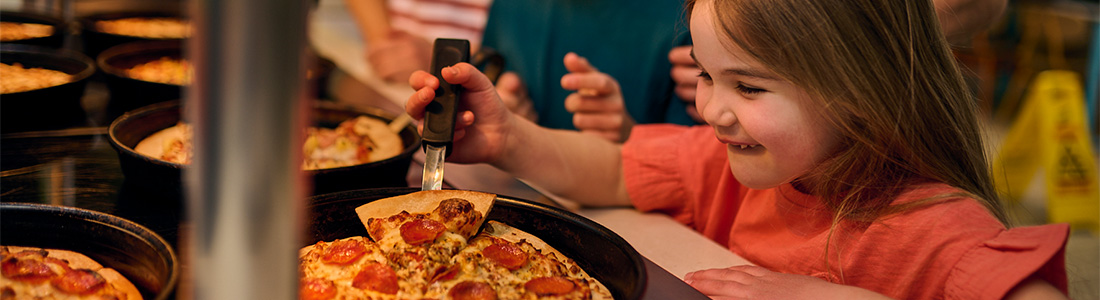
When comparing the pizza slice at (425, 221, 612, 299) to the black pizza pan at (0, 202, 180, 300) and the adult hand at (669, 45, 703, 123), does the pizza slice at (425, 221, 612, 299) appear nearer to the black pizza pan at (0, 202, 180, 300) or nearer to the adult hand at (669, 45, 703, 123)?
the black pizza pan at (0, 202, 180, 300)

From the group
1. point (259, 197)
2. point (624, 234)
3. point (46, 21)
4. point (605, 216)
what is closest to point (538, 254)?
point (624, 234)

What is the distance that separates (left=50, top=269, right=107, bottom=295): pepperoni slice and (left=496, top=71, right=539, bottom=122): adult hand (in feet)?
3.79

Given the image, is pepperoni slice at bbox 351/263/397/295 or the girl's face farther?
the girl's face

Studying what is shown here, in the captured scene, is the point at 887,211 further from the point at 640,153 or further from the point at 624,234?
the point at 640,153

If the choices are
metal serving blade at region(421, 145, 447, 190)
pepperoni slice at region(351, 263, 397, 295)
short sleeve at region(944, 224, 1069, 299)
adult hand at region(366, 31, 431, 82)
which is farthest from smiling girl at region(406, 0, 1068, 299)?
adult hand at region(366, 31, 431, 82)

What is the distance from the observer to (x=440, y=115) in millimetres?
1055

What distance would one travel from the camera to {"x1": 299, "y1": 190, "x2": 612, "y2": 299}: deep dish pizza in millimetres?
767

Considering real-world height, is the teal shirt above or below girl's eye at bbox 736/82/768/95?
below

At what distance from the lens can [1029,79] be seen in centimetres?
457

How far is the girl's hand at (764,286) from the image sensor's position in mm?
842

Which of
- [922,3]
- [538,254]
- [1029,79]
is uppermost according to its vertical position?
[922,3]

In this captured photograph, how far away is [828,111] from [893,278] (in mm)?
230

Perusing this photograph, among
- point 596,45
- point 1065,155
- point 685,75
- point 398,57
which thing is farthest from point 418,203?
point 1065,155

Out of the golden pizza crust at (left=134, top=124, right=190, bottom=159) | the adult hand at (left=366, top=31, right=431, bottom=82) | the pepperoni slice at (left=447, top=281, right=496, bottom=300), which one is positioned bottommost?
the adult hand at (left=366, top=31, right=431, bottom=82)
